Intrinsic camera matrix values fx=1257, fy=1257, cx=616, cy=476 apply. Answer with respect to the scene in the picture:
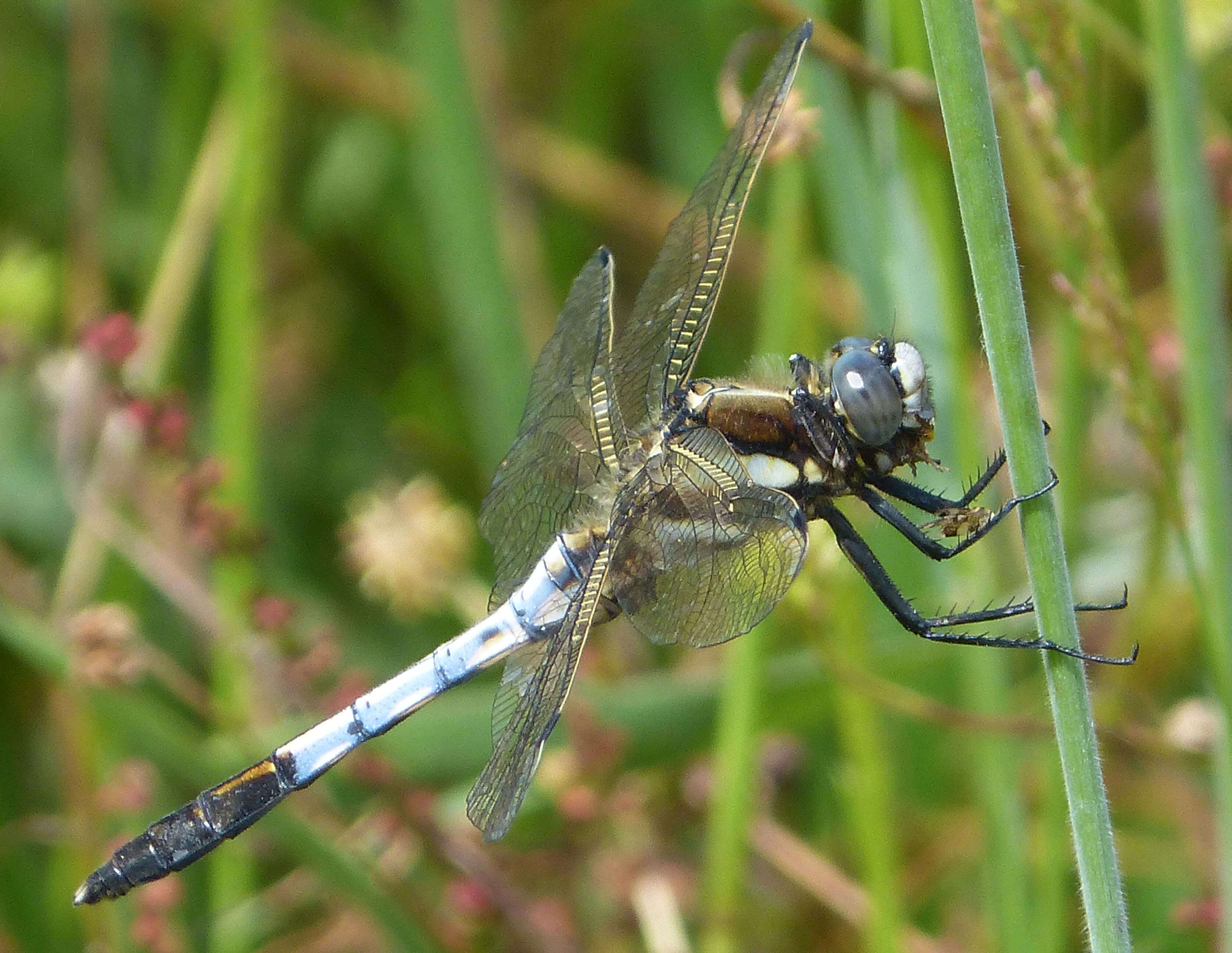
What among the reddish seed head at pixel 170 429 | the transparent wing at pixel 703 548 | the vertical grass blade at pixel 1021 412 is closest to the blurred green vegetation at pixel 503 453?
the reddish seed head at pixel 170 429

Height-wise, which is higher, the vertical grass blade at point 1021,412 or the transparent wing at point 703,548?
the transparent wing at point 703,548

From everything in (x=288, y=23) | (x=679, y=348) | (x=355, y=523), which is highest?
(x=288, y=23)

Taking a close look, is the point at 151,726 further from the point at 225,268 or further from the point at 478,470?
the point at 478,470

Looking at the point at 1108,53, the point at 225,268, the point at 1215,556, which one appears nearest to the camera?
the point at 1215,556


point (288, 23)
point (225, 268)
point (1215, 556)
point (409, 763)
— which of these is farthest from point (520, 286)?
point (1215, 556)

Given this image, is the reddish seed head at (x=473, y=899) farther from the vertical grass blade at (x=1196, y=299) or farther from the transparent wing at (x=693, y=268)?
the vertical grass blade at (x=1196, y=299)
